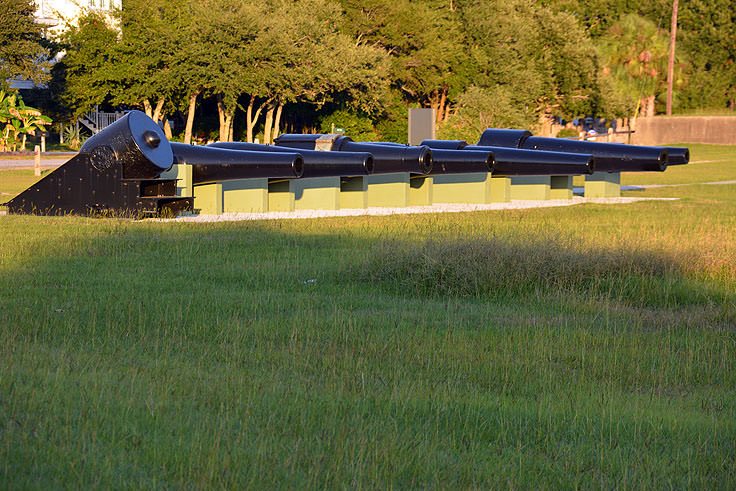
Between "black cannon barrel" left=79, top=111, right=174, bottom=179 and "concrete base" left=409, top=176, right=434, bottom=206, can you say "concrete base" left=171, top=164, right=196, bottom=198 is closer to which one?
"black cannon barrel" left=79, top=111, right=174, bottom=179

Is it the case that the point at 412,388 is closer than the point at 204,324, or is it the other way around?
the point at 412,388

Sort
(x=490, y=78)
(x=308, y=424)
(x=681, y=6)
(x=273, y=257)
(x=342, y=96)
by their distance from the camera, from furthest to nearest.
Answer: (x=681, y=6) → (x=490, y=78) → (x=342, y=96) → (x=273, y=257) → (x=308, y=424)

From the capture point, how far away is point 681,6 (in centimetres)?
8000

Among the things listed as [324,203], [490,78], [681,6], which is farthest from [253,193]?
[681,6]

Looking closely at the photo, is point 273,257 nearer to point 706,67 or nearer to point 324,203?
point 324,203

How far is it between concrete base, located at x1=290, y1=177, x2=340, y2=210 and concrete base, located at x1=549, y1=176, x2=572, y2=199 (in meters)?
7.15

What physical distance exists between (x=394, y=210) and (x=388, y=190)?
5.84ft

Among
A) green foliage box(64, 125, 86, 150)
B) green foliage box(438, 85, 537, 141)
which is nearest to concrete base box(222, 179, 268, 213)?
green foliage box(438, 85, 537, 141)

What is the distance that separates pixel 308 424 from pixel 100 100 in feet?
149

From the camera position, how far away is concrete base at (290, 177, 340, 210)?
2100cm

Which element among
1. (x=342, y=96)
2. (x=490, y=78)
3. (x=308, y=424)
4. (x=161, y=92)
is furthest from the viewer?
(x=490, y=78)

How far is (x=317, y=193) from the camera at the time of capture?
69.1ft

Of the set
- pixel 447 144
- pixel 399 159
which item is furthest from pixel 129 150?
pixel 447 144

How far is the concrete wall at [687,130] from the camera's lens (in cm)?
7012
